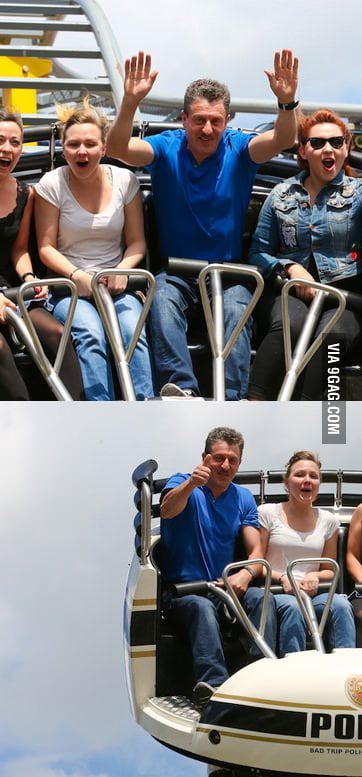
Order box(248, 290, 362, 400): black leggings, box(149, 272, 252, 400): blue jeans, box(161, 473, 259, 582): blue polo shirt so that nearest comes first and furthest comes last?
box(161, 473, 259, 582): blue polo shirt
box(149, 272, 252, 400): blue jeans
box(248, 290, 362, 400): black leggings

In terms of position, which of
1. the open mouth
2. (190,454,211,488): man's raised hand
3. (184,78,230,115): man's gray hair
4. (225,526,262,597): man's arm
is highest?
(184,78,230,115): man's gray hair

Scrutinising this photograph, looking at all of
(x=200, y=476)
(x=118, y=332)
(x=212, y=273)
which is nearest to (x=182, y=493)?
(x=200, y=476)

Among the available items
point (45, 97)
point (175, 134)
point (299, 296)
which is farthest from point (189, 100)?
point (45, 97)

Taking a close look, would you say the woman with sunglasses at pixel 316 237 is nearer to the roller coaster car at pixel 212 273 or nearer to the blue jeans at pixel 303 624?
the roller coaster car at pixel 212 273

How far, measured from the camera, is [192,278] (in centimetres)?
477

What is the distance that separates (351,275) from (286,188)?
456mm

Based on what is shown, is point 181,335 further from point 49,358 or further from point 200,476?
point 200,476

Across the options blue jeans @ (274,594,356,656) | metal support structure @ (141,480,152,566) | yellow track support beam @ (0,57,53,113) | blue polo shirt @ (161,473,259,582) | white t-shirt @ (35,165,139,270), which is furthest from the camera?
yellow track support beam @ (0,57,53,113)

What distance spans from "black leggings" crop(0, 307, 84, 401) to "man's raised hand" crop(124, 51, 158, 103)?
90cm

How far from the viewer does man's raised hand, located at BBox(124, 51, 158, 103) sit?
4.56 metres

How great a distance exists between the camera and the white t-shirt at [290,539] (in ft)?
15.0

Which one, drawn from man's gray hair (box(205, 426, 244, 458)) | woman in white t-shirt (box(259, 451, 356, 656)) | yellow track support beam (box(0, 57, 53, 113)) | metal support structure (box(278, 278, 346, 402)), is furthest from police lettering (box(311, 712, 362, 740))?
yellow track support beam (box(0, 57, 53, 113))

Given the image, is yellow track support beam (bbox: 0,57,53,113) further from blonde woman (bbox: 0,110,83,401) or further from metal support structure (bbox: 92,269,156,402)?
metal support structure (bbox: 92,269,156,402)

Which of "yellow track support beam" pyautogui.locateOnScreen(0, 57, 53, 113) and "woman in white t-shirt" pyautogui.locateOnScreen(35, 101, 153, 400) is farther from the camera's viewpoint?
"yellow track support beam" pyautogui.locateOnScreen(0, 57, 53, 113)
